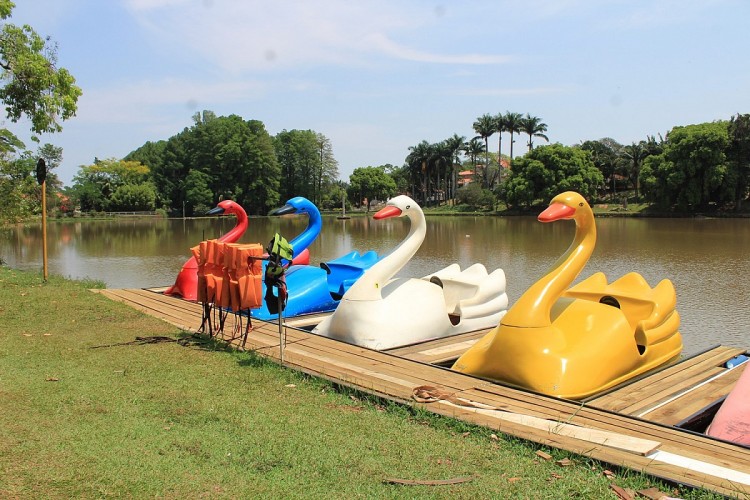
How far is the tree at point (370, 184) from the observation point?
8275 cm

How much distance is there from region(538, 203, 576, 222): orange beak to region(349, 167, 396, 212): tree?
76273 mm

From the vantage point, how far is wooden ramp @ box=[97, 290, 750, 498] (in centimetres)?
395

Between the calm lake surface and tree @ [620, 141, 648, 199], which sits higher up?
tree @ [620, 141, 648, 199]

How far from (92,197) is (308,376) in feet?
259

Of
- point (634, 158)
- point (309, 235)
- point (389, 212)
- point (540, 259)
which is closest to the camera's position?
point (389, 212)

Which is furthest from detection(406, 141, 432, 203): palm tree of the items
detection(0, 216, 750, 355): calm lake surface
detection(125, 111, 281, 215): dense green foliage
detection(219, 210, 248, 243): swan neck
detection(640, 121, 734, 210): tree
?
detection(219, 210, 248, 243): swan neck

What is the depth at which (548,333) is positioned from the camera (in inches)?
235

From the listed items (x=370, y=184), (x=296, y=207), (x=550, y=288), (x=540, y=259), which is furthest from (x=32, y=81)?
(x=370, y=184)

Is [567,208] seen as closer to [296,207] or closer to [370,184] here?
[296,207]

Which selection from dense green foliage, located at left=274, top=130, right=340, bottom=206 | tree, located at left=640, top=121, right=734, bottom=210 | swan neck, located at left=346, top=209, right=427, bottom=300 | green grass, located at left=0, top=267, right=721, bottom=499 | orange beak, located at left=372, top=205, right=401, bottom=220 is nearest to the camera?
green grass, located at left=0, top=267, right=721, bottom=499

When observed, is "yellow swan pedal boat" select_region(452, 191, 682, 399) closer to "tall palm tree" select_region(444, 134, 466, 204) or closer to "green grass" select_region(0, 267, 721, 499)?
"green grass" select_region(0, 267, 721, 499)

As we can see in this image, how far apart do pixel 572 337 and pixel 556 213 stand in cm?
128

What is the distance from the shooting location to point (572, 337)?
6086 mm

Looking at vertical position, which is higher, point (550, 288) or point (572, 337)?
point (550, 288)
